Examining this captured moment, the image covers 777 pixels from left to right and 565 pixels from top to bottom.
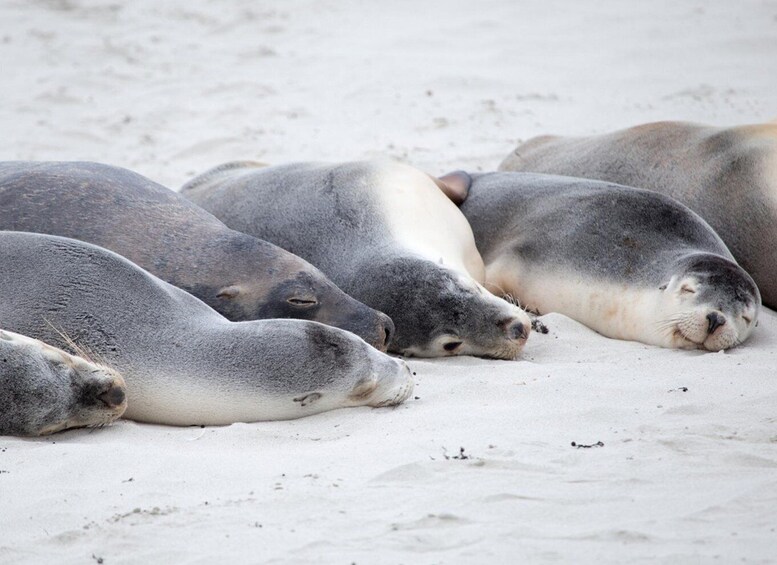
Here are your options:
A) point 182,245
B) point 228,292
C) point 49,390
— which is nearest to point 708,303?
point 228,292

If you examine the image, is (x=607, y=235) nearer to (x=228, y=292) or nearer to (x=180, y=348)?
(x=228, y=292)

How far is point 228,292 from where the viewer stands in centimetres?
530

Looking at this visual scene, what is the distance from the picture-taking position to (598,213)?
6438 millimetres

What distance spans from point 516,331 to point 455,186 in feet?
6.30

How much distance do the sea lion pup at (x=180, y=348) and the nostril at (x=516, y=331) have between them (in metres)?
0.95

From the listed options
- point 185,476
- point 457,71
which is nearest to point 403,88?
point 457,71

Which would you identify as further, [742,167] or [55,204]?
[742,167]

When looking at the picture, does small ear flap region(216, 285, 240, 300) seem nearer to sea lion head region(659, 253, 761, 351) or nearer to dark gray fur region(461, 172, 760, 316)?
dark gray fur region(461, 172, 760, 316)

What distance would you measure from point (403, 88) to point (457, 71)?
64 cm

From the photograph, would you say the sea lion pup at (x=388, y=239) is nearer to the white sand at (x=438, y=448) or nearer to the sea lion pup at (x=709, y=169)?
the white sand at (x=438, y=448)

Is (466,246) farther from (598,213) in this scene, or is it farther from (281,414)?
(281,414)

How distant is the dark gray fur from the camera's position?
5.92 m

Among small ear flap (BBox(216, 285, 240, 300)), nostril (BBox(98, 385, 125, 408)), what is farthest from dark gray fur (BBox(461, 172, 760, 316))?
nostril (BBox(98, 385, 125, 408))

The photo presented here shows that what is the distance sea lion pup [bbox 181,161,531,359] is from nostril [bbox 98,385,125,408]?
1603 millimetres
